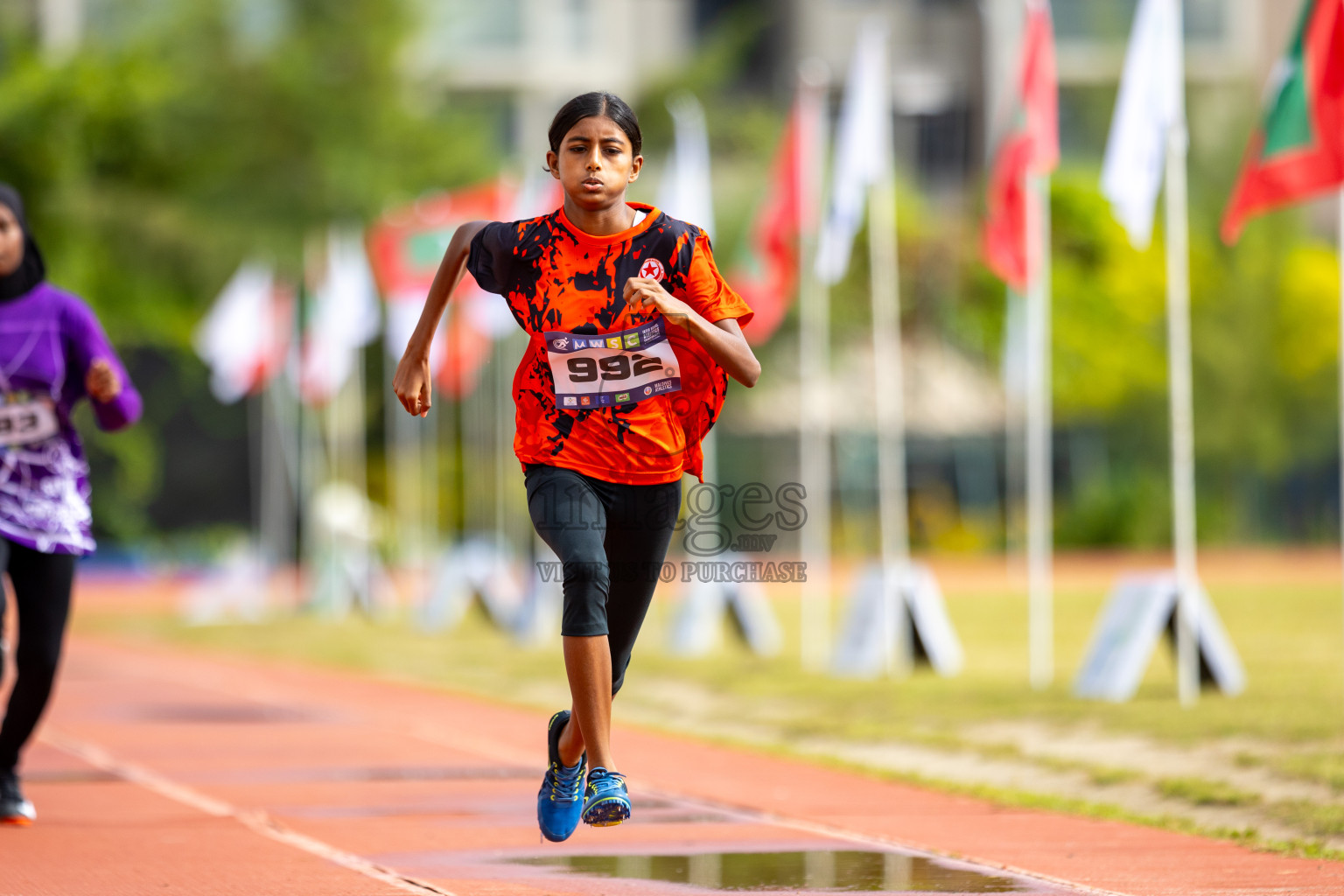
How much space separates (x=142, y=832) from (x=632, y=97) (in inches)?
1230

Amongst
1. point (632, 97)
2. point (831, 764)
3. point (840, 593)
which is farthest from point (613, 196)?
point (632, 97)

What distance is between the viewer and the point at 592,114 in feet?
17.3

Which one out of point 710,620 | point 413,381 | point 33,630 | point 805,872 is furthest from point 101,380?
point 710,620

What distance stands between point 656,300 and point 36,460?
296cm

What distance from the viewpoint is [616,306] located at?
5344 millimetres

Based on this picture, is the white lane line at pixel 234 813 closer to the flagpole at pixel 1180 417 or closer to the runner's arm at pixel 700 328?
the runner's arm at pixel 700 328

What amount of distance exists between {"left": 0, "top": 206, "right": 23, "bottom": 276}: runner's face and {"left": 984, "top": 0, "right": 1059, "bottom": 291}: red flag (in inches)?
338

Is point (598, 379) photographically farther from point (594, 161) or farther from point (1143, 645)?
point (1143, 645)

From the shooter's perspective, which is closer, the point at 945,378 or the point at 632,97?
the point at 632,97

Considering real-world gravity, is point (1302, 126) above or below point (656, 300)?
above

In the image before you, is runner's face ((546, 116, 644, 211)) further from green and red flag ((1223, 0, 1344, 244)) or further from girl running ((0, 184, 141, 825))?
green and red flag ((1223, 0, 1344, 244))

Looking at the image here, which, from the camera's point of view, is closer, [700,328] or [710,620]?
[700,328]

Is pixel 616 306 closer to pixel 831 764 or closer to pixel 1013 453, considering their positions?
pixel 831 764

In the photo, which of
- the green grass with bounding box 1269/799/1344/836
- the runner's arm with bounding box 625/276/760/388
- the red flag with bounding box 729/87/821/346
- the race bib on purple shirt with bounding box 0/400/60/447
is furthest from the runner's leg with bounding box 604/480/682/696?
the red flag with bounding box 729/87/821/346
